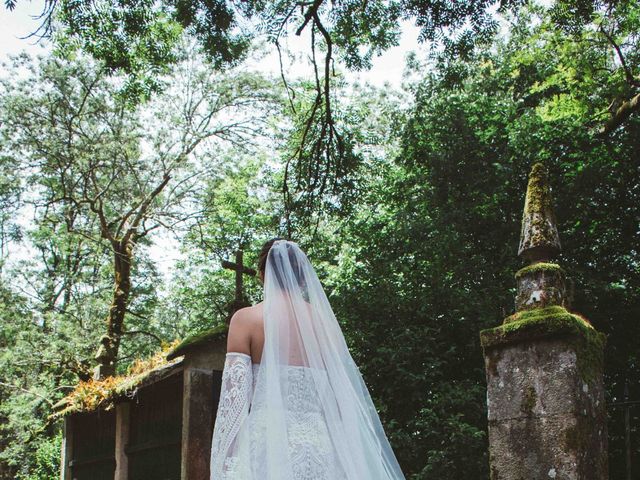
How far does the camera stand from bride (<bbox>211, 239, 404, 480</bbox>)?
9.82 ft

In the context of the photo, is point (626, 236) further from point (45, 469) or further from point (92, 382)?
point (45, 469)

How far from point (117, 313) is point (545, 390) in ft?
43.3

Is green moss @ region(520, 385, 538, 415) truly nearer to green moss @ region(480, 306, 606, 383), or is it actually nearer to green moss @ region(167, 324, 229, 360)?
green moss @ region(480, 306, 606, 383)

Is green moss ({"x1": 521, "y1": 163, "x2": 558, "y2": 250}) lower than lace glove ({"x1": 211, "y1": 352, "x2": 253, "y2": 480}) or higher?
higher

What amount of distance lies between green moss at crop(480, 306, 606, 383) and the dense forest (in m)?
3.67

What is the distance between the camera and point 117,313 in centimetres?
1528

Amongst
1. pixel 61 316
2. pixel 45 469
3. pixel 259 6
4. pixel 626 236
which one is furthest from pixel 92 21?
pixel 45 469

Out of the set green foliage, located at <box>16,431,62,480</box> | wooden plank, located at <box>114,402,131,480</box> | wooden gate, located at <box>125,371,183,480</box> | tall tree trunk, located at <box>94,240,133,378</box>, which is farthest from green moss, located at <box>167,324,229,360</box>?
green foliage, located at <box>16,431,62,480</box>

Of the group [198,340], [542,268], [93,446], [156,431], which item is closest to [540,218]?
[542,268]

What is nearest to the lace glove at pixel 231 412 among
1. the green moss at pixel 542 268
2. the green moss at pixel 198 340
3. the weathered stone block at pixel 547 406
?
the weathered stone block at pixel 547 406

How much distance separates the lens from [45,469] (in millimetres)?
18547

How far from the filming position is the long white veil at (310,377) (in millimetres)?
3041

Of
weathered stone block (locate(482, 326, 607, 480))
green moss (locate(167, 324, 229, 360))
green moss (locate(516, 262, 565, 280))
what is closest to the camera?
weathered stone block (locate(482, 326, 607, 480))

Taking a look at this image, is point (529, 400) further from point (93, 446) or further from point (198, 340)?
point (93, 446)
